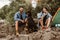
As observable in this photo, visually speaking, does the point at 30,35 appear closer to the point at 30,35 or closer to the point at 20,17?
the point at 30,35

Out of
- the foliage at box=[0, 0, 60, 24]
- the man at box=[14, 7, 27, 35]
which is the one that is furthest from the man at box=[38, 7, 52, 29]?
the man at box=[14, 7, 27, 35]

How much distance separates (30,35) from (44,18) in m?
0.64

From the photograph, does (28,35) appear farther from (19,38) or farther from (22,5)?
(22,5)

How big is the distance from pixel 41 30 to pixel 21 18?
493mm

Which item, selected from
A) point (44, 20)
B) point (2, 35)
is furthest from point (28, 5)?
point (2, 35)

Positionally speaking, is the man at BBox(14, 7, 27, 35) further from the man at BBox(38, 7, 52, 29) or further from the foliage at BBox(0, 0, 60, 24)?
the man at BBox(38, 7, 52, 29)

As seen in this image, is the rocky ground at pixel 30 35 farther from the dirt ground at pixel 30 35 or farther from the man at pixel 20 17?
the man at pixel 20 17

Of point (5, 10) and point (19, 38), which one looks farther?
point (5, 10)

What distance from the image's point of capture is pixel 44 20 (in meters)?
5.56

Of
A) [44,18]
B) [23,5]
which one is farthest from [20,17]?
[44,18]

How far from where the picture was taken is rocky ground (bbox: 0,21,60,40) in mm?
5034

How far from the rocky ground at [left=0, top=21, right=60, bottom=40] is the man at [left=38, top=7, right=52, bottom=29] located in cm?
19

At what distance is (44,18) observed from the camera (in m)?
5.58

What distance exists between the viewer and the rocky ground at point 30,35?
503cm
